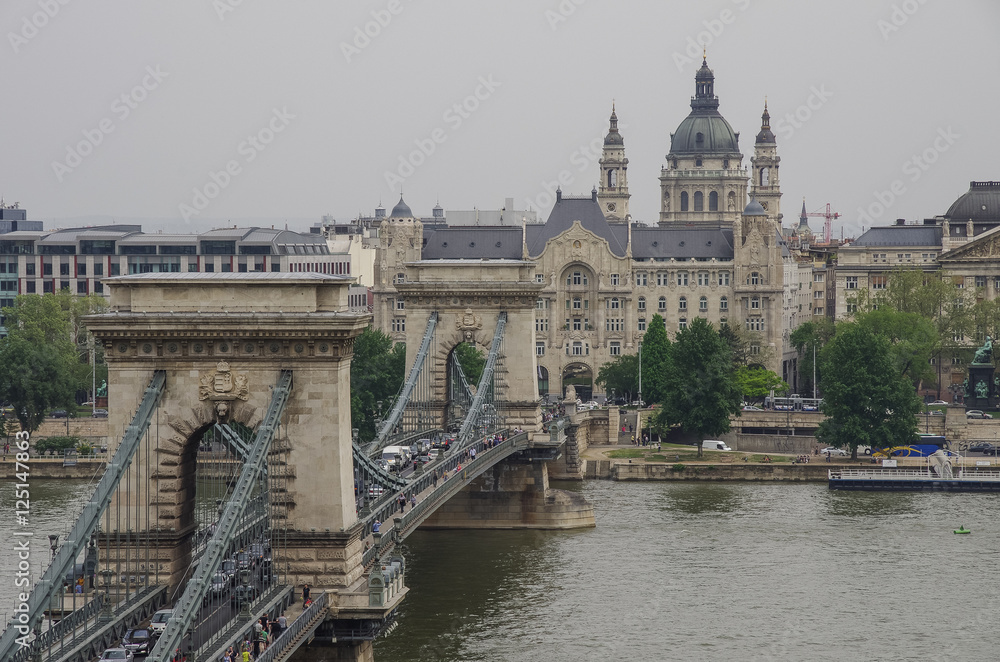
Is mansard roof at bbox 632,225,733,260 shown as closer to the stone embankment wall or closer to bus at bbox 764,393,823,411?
bus at bbox 764,393,823,411

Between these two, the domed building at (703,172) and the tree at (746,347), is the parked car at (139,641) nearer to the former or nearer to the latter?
the tree at (746,347)

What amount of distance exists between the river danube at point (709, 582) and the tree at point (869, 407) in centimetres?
931

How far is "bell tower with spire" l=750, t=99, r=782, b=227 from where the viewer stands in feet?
606

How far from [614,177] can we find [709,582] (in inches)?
4307

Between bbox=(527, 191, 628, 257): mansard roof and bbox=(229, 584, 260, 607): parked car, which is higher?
bbox=(527, 191, 628, 257): mansard roof

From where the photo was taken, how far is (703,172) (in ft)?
626

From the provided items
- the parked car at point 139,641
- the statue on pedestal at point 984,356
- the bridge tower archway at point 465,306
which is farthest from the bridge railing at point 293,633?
the statue on pedestal at point 984,356

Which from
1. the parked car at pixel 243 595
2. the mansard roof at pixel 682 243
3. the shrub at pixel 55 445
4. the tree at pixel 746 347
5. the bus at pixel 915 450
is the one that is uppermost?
the mansard roof at pixel 682 243

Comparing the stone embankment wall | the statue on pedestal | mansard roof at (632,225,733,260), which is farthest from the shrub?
mansard roof at (632,225,733,260)

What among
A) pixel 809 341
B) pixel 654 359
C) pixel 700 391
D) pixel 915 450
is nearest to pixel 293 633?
pixel 915 450

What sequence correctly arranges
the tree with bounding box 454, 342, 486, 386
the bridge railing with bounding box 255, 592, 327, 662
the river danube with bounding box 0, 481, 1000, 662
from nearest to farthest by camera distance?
the bridge railing with bounding box 255, 592, 327, 662 < the river danube with bounding box 0, 481, 1000, 662 < the tree with bounding box 454, 342, 486, 386

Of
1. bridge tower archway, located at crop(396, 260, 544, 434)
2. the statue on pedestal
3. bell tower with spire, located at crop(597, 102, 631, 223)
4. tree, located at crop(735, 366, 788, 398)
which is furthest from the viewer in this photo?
bell tower with spire, located at crop(597, 102, 631, 223)

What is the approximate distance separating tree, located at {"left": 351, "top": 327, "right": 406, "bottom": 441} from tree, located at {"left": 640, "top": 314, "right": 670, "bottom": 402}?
17.7 m

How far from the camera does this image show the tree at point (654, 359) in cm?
11742
